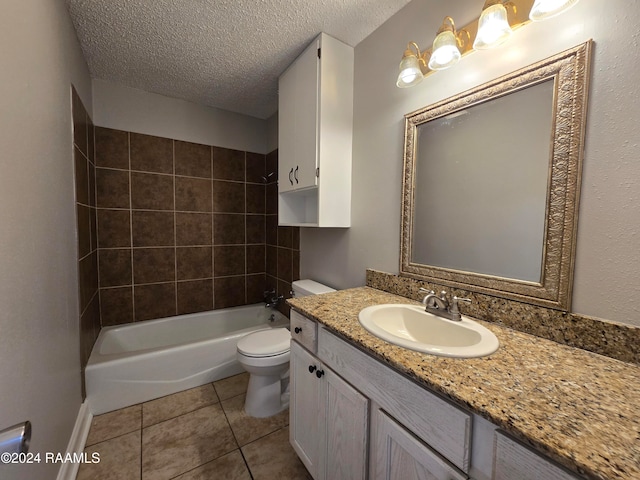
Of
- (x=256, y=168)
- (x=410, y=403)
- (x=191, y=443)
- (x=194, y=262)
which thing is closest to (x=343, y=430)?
(x=410, y=403)

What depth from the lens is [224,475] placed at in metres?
1.26

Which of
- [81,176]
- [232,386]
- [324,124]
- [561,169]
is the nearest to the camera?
[561,169]

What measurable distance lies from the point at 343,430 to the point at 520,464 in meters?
0.58

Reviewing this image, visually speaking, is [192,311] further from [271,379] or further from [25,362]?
[25,362]

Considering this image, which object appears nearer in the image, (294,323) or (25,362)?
(25,362)

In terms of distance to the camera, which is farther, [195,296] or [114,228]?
[195,296]

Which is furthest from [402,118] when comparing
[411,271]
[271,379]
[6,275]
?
[271,379]

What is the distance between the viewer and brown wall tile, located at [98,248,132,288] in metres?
2.12

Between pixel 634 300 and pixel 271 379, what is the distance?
5.60ft

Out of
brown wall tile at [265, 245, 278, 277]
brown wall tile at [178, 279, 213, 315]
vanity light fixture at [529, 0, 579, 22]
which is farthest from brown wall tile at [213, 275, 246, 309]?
vanity light fixture at [529, 0, 579, 22]

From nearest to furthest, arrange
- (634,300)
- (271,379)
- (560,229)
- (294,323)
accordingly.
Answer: (634,300)
(560,229)
(294,323)
(271,379)

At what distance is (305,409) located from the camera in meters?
1.15

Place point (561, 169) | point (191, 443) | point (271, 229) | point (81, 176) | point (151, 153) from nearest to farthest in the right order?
point (561, 169), point (191, 443), point (81, 176), point (151, 153), point (271, 229)

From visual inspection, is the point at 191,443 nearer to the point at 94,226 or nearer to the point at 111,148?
the point at 94,226
